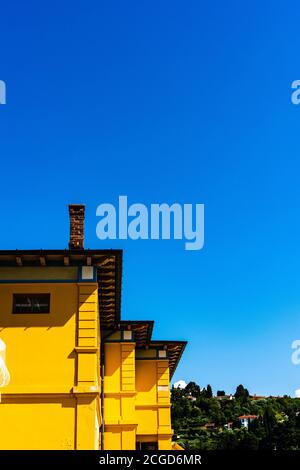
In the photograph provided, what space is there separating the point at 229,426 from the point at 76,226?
161 meters

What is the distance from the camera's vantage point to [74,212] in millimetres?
21359

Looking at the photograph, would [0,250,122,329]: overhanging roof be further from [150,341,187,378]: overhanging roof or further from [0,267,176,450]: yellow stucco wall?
[150,341,187,378]: overhanging roof

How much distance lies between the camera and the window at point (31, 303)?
18.5 metres

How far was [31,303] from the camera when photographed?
18625 millimetres

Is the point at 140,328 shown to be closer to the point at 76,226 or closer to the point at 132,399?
the point at 132,399

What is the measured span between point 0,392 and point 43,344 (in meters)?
1.97

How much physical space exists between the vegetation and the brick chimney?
8033 cm

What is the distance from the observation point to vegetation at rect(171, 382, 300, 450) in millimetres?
106500

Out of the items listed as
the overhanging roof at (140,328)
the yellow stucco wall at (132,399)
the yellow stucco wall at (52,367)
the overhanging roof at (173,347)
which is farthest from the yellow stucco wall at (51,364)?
the overhanging roof at (173,347)

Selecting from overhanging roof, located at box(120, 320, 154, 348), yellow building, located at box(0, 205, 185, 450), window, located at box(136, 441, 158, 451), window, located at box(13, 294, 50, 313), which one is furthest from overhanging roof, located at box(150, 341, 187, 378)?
window, located at box(13, 294, 50, 313)

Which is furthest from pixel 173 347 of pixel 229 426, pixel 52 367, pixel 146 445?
pixel 229 426

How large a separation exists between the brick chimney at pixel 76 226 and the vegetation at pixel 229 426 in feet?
264
